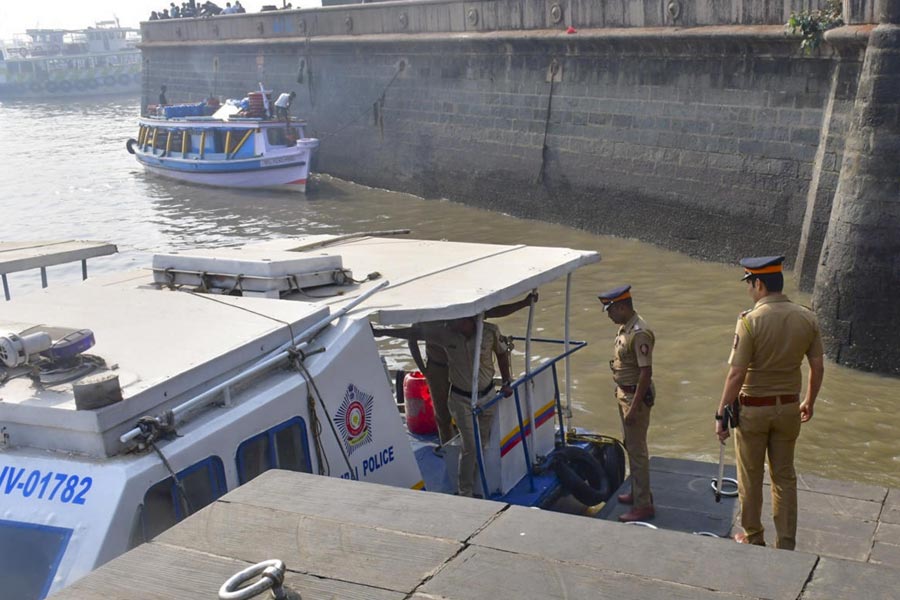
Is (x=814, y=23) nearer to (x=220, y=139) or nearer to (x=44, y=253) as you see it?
(x=44, y=253)

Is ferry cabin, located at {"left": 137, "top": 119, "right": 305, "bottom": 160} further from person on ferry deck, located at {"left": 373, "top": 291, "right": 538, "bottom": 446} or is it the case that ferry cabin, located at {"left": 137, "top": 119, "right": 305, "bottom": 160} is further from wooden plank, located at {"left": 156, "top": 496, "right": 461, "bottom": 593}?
wooden plank, located at {"left": 156, "top": 496, "right": 461, "bottom": 593}

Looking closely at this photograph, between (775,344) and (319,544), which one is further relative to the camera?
(775,344)

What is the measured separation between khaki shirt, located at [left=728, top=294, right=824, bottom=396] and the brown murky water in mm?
4481

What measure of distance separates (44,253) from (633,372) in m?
4.20

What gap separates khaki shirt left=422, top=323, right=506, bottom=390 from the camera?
21.4ft

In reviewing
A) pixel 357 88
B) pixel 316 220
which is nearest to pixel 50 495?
pixel 316 220

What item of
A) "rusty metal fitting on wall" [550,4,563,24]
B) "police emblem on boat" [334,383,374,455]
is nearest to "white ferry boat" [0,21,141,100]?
"rusty metal fitting on wall" [550,4,563,24]

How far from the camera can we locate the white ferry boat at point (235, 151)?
2788 centimetres

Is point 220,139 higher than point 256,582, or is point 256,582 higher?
point 256,582

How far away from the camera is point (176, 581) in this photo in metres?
3.19

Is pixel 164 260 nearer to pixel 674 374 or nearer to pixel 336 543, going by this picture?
pixel 336 543

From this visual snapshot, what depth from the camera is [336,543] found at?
3.40m

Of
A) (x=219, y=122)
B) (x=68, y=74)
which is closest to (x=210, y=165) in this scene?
(x=219, y=122)

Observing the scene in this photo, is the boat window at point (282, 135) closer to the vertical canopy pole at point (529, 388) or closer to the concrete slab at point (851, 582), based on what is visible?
the vertical canopy pole at point (529, 388)
